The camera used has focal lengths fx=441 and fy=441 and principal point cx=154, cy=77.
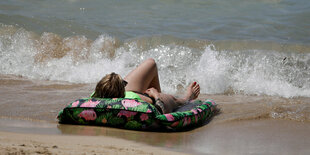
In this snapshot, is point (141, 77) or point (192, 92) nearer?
point (141, 77)

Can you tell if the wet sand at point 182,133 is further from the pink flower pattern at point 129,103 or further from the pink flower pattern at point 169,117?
the pink flower pattern at point 129,103

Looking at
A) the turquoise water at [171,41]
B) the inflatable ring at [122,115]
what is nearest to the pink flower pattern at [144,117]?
the inflatable ring at [122,115]

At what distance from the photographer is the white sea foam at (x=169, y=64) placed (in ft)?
25.4

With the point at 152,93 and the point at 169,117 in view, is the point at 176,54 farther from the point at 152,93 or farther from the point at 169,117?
the point at 169,117

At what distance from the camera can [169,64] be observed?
29.4ft

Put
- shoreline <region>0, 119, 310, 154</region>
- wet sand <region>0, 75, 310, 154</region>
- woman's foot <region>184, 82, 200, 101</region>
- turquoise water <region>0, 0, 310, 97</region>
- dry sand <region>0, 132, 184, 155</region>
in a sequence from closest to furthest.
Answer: dry sand <region>0, 132, 184, 155</region>
shoreline <region>0, 119, 310, 154</region>
wet sand <region>0, 75, 310, 154</region>
woman's foot <region>184, 82, 200, 101</region>
turquoise water <region>0, 0, 310, 97</region>

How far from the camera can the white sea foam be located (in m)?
7.74

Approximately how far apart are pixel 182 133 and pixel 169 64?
438 cm

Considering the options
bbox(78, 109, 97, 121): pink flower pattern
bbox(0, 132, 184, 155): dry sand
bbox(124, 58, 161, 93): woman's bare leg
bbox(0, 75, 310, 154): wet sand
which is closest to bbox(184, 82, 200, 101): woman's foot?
bbox(0, 75, 310, 154): wet sand

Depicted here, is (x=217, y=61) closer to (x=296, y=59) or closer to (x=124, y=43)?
(x=296, y=59)

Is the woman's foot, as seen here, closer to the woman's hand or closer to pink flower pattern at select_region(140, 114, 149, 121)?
the woman's hand

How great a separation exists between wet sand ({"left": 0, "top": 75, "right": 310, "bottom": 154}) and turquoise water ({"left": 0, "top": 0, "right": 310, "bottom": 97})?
4.76ft

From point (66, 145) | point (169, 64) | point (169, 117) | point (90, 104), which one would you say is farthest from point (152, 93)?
point (169, 64)

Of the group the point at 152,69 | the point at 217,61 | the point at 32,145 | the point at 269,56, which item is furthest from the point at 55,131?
the point at 269,56
